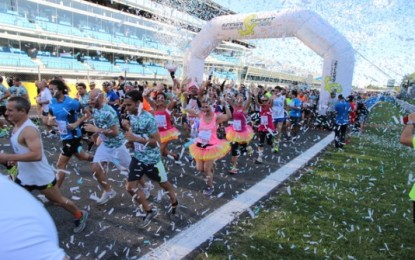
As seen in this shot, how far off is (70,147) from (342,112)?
31.0 feet

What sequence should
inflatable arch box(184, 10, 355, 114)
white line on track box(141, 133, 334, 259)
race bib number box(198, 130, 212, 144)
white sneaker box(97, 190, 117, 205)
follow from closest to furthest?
1. white line on track box(141, 133, 334, 259)
2. white sneaker box(97, 190, 117, 205)
3. race bib number box(198, 130, 212, 144)
4. inflatable arch box(184, 10, 355, 114)

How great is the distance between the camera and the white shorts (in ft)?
17.1

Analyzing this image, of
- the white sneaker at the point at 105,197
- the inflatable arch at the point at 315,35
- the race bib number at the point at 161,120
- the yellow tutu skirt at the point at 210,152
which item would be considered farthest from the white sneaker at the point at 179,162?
the inflatable arch at the point at 315,35

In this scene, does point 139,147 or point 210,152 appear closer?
point 139,147

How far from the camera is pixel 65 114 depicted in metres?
5.87

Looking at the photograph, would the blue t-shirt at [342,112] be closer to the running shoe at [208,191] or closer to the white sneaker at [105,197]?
the running shoe at [208,191]

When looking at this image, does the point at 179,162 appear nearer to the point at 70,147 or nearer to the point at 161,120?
the point at 161,120

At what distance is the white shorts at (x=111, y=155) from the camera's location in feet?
17.1

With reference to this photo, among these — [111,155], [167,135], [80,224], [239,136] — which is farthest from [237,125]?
[80,224]

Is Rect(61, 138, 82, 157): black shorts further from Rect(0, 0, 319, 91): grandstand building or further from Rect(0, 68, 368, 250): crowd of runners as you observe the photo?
Rect(0, 0, 319, 91): grandstand building

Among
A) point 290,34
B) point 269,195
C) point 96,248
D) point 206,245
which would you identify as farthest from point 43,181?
point 290,34

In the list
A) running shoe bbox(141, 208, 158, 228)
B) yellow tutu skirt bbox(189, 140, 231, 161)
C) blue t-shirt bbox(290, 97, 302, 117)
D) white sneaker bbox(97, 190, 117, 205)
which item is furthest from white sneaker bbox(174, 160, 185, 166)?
blue t-shirt bbox(290, 97, 302, 117)

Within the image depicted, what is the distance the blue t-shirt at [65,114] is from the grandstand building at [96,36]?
48.8ft

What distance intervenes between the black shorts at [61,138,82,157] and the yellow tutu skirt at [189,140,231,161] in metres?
2.11
